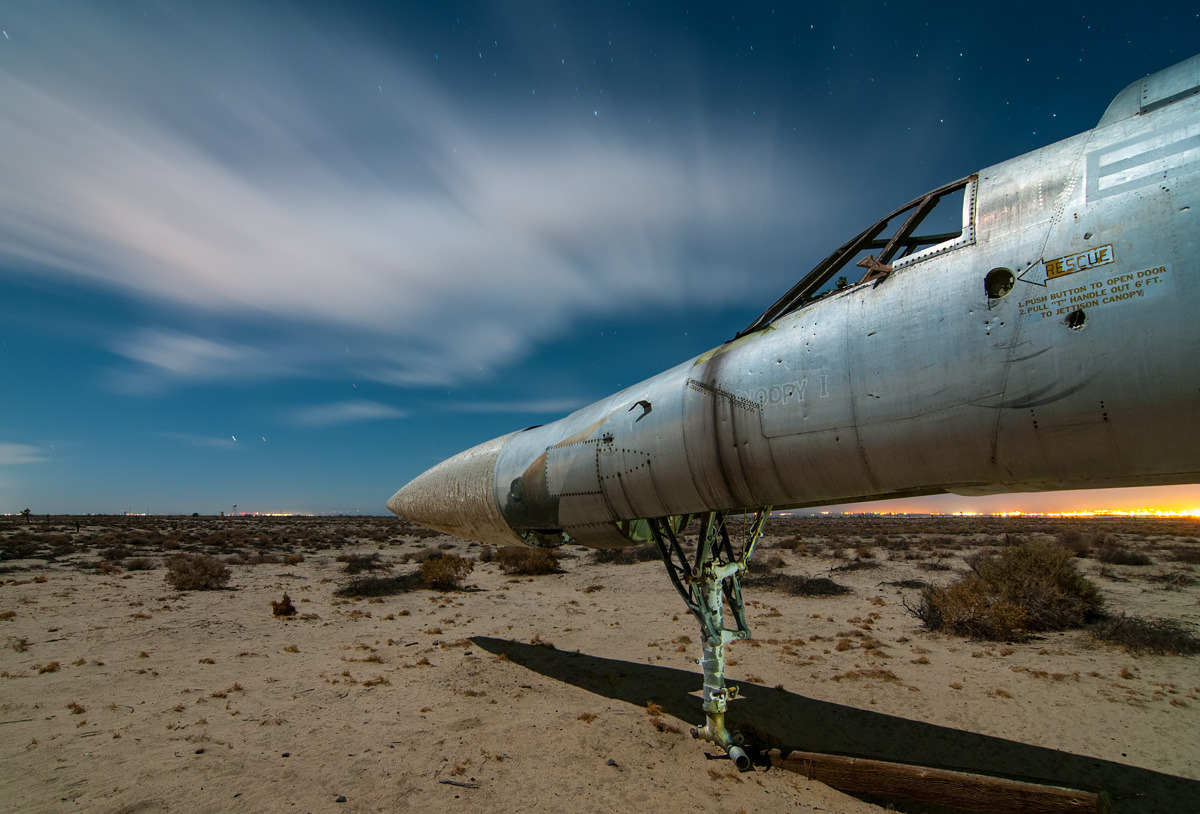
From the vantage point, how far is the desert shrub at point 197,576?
57.6 ft

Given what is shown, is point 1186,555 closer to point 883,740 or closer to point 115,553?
point 883,740

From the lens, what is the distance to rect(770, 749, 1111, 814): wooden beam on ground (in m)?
4.41

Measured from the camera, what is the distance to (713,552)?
20.9 ft

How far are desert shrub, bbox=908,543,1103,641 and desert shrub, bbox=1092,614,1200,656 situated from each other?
899 millimetres

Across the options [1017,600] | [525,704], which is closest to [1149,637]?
[1017,600]

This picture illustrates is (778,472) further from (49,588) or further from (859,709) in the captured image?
(49,588)

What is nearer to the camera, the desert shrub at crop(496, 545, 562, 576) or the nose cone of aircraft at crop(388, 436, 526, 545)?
the nose cone of aircraft at crop(388, 436, 526, 545)

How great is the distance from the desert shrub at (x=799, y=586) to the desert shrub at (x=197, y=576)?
62.6 feet

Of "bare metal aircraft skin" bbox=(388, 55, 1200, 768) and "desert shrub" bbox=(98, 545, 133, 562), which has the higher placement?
"bare metal aircraft skin" bbox=(388, 55, 1200, 768)

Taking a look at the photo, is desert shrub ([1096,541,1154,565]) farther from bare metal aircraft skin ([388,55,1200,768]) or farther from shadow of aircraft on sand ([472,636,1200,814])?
bare metal aircraft skin ([388,55,1200,768])

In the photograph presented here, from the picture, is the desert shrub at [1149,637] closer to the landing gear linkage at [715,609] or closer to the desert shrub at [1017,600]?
the desert shrub at [1017,600]

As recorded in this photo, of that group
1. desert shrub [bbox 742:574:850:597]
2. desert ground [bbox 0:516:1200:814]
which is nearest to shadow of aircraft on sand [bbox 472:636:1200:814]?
desert ground [bbox 0:516:1200:814]

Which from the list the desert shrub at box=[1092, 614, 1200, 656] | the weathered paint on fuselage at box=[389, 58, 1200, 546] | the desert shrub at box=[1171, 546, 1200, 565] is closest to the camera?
the weathered paint on fuselage at box=[389, 58, 1200, 546]

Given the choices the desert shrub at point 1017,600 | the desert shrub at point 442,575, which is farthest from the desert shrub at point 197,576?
the desert shrub at point 1017,600
